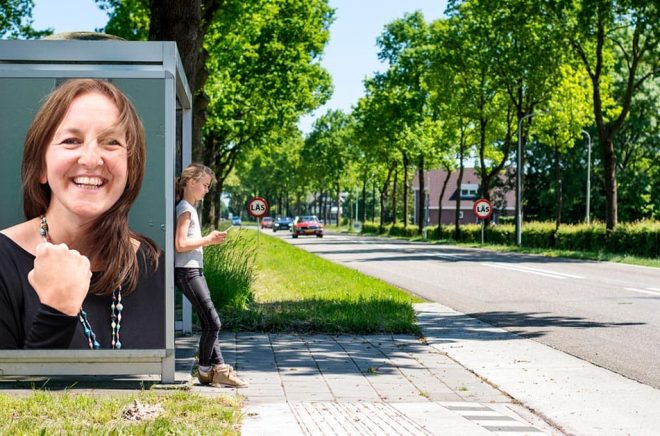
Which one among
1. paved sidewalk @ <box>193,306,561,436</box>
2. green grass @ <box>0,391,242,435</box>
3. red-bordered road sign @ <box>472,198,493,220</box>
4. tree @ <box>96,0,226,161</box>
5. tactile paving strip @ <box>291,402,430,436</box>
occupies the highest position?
tree @ <box>96,0,226,161</box>

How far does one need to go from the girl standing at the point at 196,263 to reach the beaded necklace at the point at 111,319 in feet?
2.15

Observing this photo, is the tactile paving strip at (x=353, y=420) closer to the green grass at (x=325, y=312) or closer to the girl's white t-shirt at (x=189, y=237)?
the girl's white t-shirt at (x=189, y=237)

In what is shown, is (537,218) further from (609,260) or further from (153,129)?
(153,129)

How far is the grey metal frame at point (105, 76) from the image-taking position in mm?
7312

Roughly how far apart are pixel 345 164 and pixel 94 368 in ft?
311

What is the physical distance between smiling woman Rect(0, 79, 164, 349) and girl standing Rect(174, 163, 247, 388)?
0.42m

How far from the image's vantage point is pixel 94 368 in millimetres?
7422

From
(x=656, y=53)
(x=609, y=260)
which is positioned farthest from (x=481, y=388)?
(x=656, y=53)

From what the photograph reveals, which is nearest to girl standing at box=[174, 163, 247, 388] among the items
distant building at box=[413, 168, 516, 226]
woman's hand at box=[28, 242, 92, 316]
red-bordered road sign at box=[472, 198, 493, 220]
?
woman's hand at box=[28, 242, 92, 316]

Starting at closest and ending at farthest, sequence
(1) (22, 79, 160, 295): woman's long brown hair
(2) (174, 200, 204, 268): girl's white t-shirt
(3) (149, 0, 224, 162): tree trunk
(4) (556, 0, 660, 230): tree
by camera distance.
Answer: (1) (22, 79, 160, 295): woman's long brown hair
(2) (174, 200, 204, 268): girl's white t-shirt
(3) (149, 0, 224, 162): tree trunk
(4) (556, 0, 660, 230): tree

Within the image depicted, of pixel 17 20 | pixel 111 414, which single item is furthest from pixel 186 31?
pixel 17 20

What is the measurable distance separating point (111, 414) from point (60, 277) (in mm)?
1520

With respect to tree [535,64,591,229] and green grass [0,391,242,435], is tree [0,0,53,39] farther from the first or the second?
green grass [0,391,242,435]

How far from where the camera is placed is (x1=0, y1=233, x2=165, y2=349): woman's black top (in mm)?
7094
